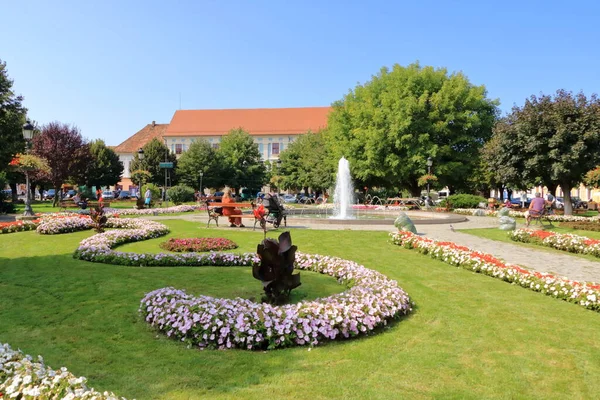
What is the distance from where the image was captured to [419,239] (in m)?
12.1

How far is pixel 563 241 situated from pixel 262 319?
430 inches

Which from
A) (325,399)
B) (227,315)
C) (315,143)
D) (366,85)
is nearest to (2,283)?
(227,315)

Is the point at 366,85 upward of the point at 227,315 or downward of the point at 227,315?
upward

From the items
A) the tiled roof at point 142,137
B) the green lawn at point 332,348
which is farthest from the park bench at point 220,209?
the tiled roof at point 142,137

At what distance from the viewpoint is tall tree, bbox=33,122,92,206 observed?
4166cm

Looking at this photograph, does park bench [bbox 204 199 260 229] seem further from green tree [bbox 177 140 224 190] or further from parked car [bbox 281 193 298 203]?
green tree [bbox 177 140 224 190]

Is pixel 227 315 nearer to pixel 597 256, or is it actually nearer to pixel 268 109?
pixel 597 256

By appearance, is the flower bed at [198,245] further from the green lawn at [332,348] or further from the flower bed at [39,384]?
the flower bed at [39,384]

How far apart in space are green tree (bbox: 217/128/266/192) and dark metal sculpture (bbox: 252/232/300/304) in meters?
56.0

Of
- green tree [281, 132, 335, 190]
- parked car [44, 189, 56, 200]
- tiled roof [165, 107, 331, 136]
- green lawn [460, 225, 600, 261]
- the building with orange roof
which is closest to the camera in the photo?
green lawn [460, 225, 600, 261]

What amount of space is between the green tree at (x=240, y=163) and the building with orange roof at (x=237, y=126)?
2013 cm

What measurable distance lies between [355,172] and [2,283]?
35.3 meters

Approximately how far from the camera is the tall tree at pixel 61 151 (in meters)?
41.7

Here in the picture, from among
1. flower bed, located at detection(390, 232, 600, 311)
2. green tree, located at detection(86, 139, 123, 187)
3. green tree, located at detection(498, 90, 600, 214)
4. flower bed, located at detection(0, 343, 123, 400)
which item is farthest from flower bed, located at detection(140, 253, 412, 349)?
green tree, located at detection(86, 139, 123, 187)
